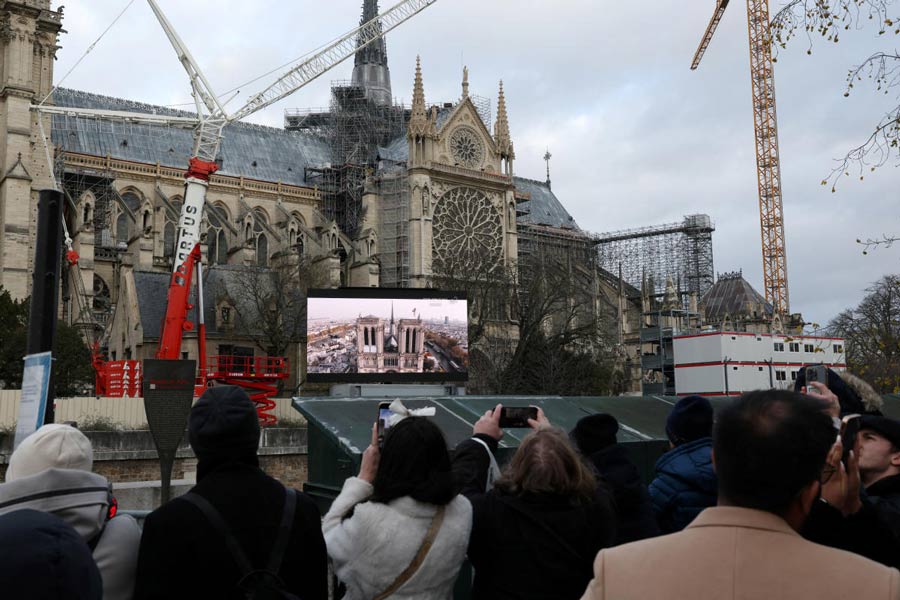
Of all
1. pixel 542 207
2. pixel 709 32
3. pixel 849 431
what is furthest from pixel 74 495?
pixel 709 32

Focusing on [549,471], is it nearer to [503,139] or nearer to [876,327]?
[876,327]

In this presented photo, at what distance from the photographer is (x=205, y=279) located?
3812 centimetres

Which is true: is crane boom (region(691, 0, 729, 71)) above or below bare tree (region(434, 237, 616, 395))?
above

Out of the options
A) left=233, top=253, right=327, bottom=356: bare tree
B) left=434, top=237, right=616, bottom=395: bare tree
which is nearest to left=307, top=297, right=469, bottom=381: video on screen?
left=434, top=237, right=616, bottom=395: bare tree

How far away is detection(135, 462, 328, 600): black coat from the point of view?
2922mm

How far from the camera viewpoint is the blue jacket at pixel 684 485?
389cm

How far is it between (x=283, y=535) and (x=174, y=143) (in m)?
56.3

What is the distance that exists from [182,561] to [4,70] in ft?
146

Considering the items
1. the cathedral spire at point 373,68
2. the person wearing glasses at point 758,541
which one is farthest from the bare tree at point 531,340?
the cathedral spire at point 373,68

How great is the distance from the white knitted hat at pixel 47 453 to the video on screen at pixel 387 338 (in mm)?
11705

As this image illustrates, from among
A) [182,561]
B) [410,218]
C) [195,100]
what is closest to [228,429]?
[182,561]

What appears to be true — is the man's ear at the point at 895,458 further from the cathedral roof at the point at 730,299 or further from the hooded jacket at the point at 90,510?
the cathedral roof at the point at 730,299

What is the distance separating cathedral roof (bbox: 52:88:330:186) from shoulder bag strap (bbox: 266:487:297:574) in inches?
2009

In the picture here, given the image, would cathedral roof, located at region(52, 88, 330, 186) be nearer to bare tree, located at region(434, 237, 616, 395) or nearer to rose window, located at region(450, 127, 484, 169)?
rose window, located at region(450, 127, 484, 169)
